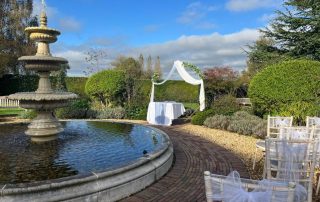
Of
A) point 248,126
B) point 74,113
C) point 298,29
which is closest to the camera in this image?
point 248,126

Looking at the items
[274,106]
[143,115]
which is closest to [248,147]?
[274,106]

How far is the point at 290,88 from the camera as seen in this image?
1284 cm

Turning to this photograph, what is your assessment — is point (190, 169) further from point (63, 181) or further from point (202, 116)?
point (202, 116)

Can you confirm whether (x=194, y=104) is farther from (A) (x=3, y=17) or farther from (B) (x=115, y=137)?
(A) (x=3, y=17)

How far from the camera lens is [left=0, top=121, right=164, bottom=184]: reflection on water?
5484mm

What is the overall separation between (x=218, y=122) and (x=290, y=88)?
3179 mm

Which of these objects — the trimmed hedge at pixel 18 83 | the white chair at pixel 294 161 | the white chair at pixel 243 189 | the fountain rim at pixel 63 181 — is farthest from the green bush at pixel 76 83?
the white chair at pixel 243 189

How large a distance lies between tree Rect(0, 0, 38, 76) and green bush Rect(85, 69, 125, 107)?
14249 millimetres

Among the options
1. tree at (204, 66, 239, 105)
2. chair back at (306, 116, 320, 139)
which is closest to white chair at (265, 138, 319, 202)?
chair back at (306, 116, 320, 139)

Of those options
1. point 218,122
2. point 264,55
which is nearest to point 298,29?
point 264,55

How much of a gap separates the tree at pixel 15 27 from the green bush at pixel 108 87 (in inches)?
561

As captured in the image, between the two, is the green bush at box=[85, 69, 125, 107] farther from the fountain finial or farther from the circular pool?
the fountain finial

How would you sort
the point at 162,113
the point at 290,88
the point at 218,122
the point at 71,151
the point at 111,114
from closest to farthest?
the point at 71,151 → the point at 290,88 → the point at 218,122 → the point at 162,113 → the point at 111,114

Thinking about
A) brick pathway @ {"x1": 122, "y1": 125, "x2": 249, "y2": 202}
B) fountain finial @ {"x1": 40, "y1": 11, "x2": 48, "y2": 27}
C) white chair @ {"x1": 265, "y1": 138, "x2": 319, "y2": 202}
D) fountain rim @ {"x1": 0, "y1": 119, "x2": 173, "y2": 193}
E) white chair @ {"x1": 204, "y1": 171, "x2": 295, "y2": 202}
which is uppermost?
fountain finial @ {"x1": 40, "y1": 11, "x2": 48, "y2": 27}
